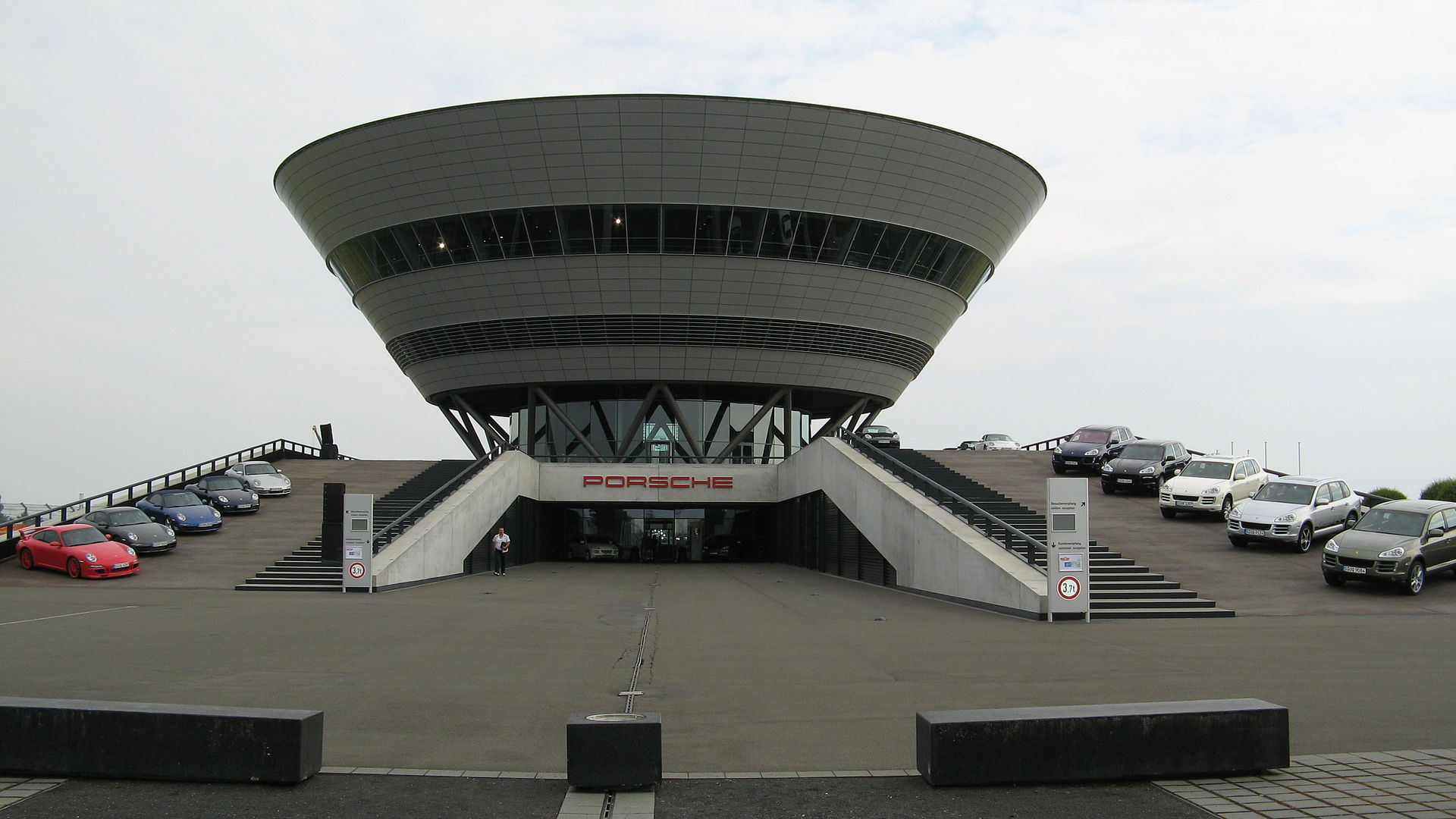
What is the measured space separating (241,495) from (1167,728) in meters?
33.7

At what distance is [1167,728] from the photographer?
6.69 metres

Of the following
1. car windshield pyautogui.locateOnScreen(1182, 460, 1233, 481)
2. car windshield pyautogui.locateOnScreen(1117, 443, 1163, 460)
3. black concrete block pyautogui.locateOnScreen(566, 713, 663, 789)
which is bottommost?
black concrete block pyautogui.locateOnScreen(566, 713, 663, 789)

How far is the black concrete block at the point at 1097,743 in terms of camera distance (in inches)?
257

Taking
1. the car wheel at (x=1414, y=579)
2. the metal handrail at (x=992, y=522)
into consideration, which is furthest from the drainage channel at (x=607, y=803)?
the car wheel at (x=1414, y=579)

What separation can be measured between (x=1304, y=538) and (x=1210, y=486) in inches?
138

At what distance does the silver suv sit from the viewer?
982 inches

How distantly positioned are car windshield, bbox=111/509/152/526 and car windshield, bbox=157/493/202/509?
256cm

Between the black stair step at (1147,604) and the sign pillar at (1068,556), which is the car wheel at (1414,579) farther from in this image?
the sign pillar at (1068,556)

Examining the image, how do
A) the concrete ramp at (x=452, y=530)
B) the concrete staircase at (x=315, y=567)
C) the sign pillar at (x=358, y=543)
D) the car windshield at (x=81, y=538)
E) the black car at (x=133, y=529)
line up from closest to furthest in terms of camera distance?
1. the sign pillar at (x=358, y=543)
2. the concrete staircase at (x=315, y=567)
3. the concrete ramp at (x=452, y=530)
4. the car windshield at (x=81, y=538)
5. the black car at (x=133, y=529)

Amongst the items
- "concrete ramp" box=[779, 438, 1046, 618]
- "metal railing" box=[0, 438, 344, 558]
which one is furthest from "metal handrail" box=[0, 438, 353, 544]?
"concrete ramp" box=[779, 438, 1046, 618]

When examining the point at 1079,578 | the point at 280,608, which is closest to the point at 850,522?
the point at 1079,578

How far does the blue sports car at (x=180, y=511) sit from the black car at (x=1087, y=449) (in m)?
27.1

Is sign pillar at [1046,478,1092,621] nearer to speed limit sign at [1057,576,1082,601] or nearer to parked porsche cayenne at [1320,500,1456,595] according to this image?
speed limit sign at [1057,576,1082,601]

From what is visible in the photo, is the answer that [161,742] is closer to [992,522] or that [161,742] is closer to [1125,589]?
[992,522]
